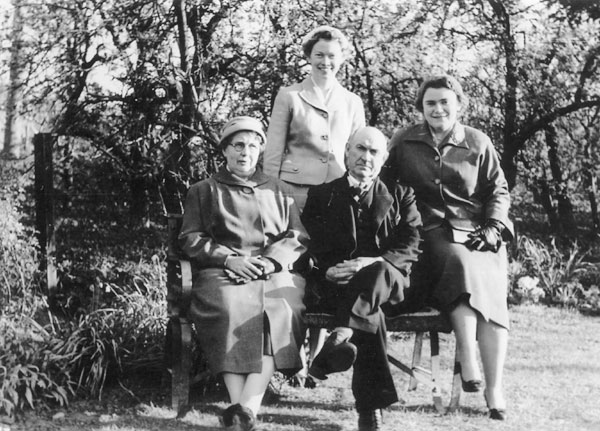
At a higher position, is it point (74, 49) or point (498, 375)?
point (74, 49)

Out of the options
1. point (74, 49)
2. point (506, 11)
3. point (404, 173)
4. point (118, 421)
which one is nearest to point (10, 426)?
Answer: point (118, 421)

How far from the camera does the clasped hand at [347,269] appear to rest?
12.7 feet

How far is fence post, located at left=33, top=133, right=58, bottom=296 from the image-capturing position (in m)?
5.44

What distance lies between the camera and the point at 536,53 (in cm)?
688

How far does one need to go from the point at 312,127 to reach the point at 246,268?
41.8 inches

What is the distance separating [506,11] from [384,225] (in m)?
3.62

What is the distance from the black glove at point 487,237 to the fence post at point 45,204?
10.1ft

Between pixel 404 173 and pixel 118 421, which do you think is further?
pixel 404 173

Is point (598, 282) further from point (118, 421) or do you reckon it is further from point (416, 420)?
point (118, 421)

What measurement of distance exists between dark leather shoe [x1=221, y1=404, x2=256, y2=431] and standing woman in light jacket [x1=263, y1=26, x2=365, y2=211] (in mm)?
1326

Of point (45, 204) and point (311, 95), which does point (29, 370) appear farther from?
point (311, 95)

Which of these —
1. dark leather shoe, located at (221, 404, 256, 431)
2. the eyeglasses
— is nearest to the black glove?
the eyeglasses

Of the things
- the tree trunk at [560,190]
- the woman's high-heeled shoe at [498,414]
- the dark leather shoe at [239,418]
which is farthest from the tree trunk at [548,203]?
the dark leather shoe at [239,418]

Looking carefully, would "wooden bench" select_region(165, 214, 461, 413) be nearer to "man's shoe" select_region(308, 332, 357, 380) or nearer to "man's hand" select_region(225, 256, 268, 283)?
"man's hand" select_region(225, 256, 268, 283)
